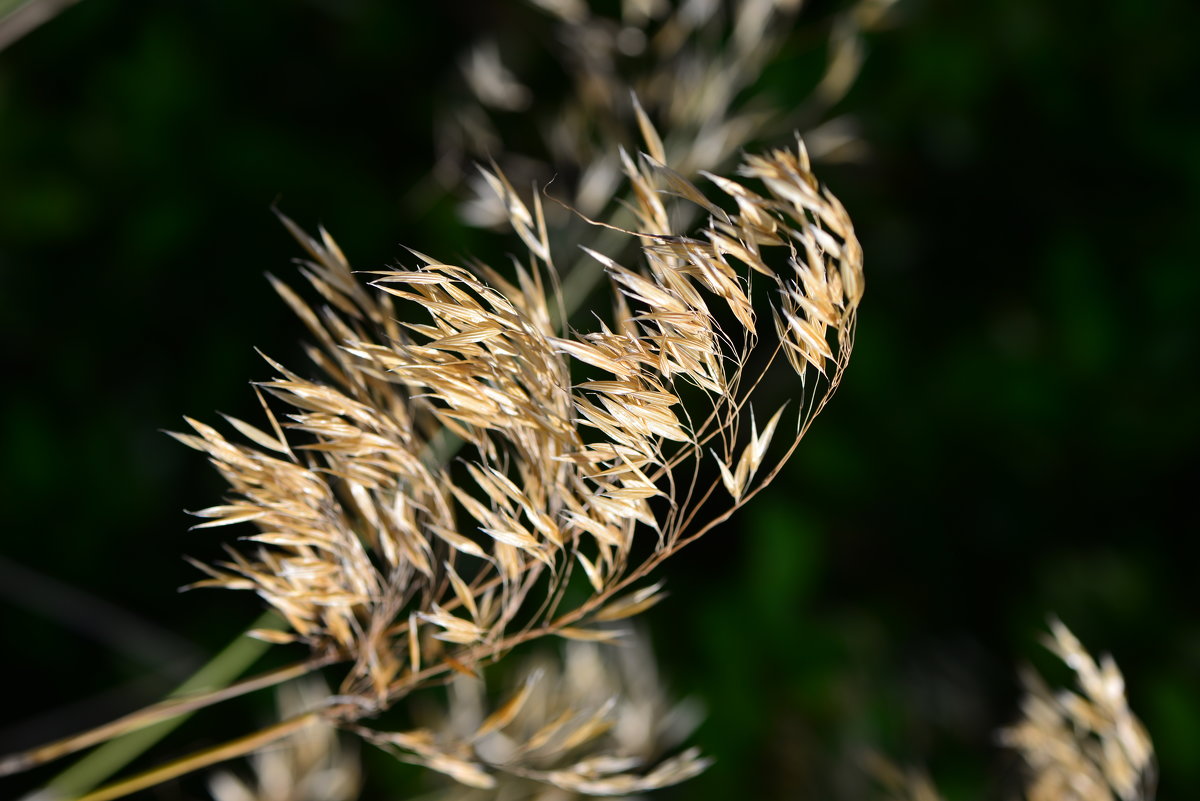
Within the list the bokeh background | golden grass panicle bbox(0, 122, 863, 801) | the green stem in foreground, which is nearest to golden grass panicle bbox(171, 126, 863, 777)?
golden grass panicle bbox(0, 122, 863, 801)

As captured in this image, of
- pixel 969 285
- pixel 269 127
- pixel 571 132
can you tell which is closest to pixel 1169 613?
pixel 969 285

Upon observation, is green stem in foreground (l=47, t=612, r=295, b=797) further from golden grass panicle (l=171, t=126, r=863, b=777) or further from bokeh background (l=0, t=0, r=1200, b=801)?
bokeh background (l=0, t=0, r=1200, b=801)

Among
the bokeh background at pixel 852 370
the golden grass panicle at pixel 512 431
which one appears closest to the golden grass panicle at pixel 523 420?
the golden grass panicle at pixel 512 431

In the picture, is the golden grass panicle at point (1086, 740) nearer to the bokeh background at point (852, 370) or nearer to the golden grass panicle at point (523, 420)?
the golden grass panicle at point (523, 420)

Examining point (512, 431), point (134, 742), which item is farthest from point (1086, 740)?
point (134, 742)

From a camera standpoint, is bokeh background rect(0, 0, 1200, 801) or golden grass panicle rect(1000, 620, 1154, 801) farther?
bokeh background rect(0, 0, 1200, 801)

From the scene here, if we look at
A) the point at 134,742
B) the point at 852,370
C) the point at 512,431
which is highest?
the point at 512,431

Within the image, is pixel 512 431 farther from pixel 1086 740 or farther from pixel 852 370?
pixel 852 370

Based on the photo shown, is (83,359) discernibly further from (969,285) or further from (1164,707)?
(1164,707)
